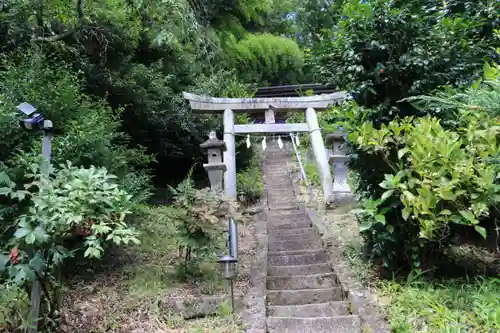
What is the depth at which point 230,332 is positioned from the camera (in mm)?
3520

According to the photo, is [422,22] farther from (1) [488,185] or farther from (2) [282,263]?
(2) [282,263]

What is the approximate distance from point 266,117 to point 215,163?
211 cm

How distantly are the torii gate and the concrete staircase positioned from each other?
118 cm

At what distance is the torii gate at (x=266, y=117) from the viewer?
25.5 ft

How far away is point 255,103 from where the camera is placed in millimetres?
8539

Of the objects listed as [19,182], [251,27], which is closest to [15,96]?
[19,182]

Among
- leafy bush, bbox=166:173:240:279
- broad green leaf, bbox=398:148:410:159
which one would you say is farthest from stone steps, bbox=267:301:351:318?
broad green leaf, bbox=398:148:410:159

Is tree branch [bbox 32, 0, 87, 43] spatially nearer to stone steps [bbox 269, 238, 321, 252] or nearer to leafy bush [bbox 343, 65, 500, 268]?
leafy bush [bbox 343, 65, 500, 268]

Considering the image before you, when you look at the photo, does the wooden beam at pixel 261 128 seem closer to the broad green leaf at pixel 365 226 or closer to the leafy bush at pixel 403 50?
the leafy bush at pixel 403 50

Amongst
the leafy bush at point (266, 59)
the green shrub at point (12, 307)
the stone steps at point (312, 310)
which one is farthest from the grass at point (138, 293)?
the leafy bush at point (266, 59)

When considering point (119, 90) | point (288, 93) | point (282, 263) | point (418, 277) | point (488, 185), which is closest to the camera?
point (488, 185)

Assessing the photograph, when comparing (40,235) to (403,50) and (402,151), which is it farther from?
(403,50)

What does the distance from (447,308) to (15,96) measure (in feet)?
16.4

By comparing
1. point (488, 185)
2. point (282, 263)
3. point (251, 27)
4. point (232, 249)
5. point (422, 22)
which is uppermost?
point (251, 27)
